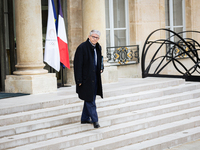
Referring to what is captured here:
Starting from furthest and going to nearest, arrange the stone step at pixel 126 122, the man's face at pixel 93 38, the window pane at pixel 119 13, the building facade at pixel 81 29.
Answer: the window pane at pixel 119 13
the building facade at pixel 81 29
the man's face at pixel 93 38
the stone step at pixel 126 122

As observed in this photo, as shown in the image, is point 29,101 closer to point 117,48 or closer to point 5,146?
point 5,146

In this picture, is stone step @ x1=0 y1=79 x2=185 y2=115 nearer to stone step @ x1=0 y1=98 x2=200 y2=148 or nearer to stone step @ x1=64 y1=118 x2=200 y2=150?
stone step @ x1=0 y1=98 x2=200 y2=148

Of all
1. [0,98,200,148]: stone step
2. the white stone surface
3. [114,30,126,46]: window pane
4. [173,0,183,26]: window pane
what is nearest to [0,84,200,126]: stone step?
[0,98,200,148]: stone step

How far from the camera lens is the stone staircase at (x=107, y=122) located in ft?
19.1

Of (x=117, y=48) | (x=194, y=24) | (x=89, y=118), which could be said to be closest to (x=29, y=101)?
(x=89, y=118)

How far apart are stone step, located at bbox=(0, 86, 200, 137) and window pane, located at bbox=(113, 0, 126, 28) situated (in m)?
4.60

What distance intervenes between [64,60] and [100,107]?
7.90ft

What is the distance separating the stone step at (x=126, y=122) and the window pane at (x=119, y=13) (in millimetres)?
5084

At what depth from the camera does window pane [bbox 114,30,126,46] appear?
12.9 metres

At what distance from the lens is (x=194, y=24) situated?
595 inches

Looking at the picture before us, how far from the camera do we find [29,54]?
27.8 ft

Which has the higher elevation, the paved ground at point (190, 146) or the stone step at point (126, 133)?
the stone step at point (126, 133)

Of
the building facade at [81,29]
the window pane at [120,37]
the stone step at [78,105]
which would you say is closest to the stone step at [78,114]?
the stone step at [78,105]

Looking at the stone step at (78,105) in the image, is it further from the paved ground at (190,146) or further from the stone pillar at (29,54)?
the paved ground at (190,146)
